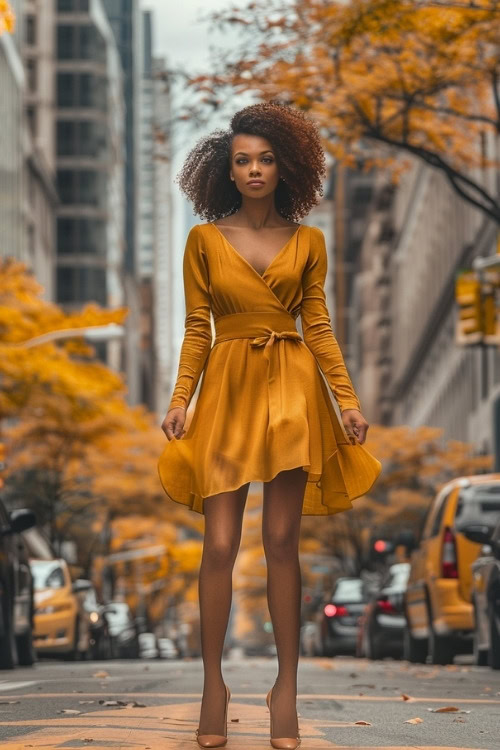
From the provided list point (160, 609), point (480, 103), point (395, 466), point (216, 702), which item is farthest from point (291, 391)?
point (160, 609)

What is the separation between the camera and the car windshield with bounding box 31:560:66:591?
22030 mm

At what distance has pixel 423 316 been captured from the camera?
7738cm

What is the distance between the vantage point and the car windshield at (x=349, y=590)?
2719cm

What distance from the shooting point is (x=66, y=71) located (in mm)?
109562

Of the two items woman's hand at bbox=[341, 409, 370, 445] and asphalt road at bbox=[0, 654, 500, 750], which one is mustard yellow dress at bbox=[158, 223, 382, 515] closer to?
woman's hand at bbox=[341, 409, 370, 445]

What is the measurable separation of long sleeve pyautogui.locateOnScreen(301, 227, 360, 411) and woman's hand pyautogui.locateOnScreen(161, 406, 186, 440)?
571 millimetres

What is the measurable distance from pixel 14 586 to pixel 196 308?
8140 millimetres

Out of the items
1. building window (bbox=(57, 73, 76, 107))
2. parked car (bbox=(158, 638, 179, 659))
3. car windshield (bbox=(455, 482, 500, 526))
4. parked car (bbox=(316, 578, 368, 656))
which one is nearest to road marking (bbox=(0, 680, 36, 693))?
car windshield (bbox=(455, 482, 500, 526))

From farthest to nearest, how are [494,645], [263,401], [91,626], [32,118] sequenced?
[32,118], [91,626], [494,645], [263,401]

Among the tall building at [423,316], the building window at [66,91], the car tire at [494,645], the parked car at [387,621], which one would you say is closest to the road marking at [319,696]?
the car tire at [494,645]

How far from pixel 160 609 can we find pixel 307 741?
298ft

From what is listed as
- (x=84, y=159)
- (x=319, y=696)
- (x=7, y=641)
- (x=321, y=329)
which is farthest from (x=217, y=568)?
(x=84, y=159)

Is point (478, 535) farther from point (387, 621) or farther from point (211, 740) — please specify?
point (211, 740)

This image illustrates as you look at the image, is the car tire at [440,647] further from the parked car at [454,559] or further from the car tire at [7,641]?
the car tire at [7,641]
